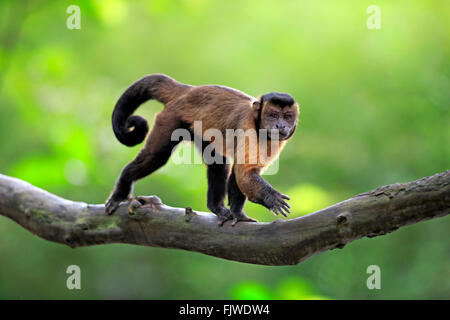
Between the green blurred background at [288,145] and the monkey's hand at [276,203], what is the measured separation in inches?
166

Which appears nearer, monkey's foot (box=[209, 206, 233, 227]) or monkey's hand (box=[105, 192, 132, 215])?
monkey's foot (box=[209, 206, 233, 227])

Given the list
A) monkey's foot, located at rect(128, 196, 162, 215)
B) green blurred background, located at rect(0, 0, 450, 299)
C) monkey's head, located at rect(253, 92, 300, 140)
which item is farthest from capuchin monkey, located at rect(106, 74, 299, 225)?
green blurred background, located at rect(0, 0, 450, 299)

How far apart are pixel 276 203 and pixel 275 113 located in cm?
78

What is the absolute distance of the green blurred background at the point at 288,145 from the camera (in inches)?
372

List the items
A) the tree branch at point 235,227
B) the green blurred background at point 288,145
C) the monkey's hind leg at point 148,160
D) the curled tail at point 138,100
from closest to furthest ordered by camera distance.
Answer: the tree branch at point 235,227, the monkey's hind leg at point 148,160, the curled tail at point 138,100, the green blurred background at point 288,145

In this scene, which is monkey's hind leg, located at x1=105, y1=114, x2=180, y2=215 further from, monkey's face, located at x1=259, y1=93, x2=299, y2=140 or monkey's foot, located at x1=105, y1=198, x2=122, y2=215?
monkey's face, located at x1=259, y1=93, x2=299, y2=140

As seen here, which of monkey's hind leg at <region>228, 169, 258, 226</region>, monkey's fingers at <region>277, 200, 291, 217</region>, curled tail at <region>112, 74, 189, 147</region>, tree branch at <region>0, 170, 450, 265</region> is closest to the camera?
tree branch at <region>0, 170, 450, 265</region>

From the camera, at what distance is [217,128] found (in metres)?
4.50

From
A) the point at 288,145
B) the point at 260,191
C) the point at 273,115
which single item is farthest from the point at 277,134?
the point at 288,145

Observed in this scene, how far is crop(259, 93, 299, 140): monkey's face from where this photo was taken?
4258mm

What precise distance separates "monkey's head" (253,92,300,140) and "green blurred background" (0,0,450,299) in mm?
3930

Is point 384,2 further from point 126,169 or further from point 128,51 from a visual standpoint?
point 126,169

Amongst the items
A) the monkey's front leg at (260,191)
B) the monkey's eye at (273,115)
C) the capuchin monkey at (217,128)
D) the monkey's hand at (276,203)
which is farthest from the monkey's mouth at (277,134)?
the monkey's hand at (276,203)

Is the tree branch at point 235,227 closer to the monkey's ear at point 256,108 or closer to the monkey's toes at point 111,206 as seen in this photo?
the monkey's toes at point 111,206
